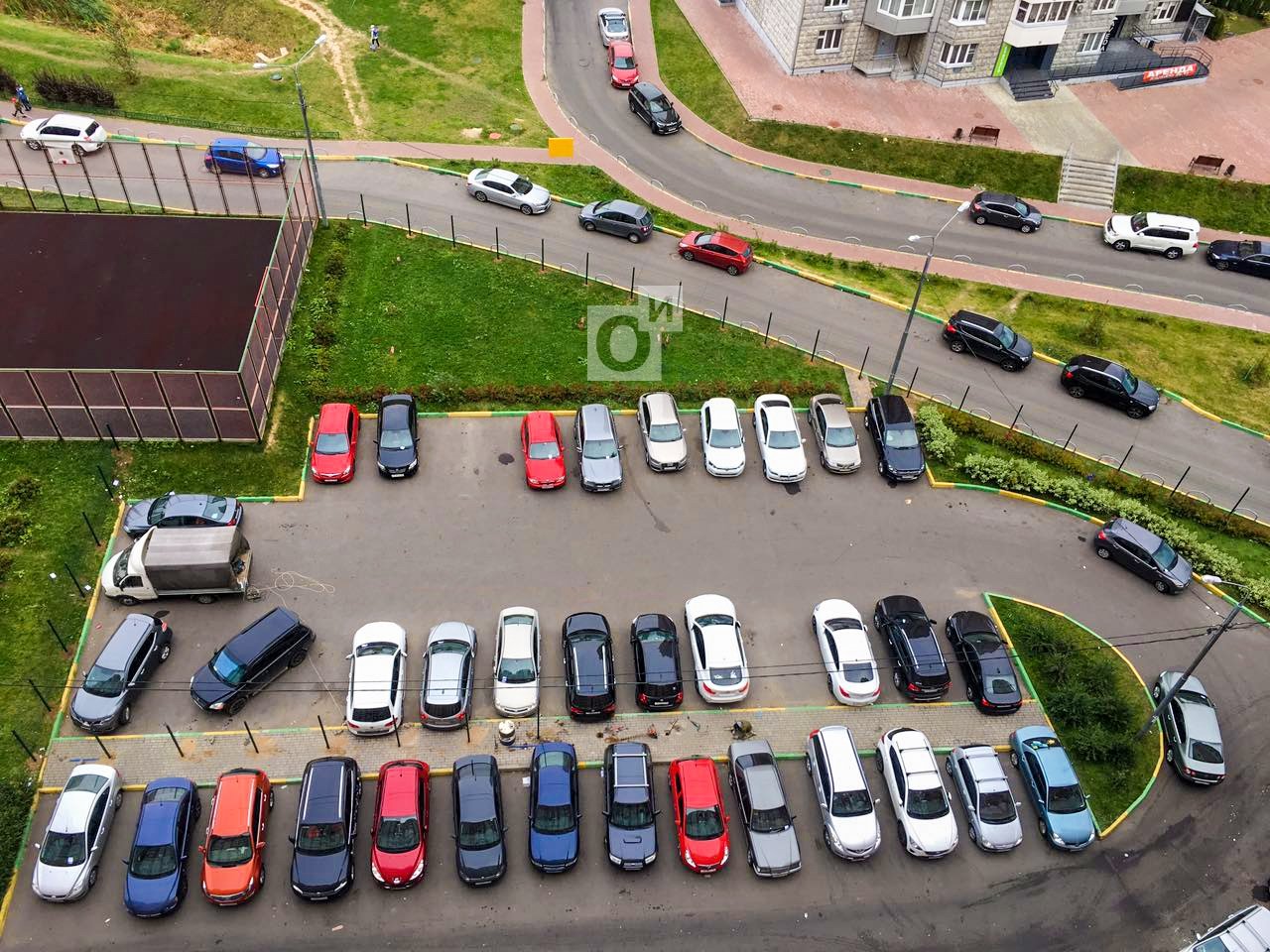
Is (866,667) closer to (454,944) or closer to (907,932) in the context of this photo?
(907,932)

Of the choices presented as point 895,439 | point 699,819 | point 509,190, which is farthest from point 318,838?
point 509,190

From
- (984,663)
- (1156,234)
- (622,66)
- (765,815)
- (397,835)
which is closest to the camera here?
(397,835)

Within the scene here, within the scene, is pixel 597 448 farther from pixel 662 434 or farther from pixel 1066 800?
pixel 1066 800

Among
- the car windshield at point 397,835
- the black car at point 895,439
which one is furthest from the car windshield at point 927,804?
the car windshield at point 397,835

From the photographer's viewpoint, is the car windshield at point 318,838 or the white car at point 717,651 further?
the white car at point 717,651

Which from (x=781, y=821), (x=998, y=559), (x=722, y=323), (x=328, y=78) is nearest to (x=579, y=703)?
(x=781, y=821)

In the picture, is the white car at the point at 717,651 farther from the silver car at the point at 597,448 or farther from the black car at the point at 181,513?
the black car at the point at 181,513
